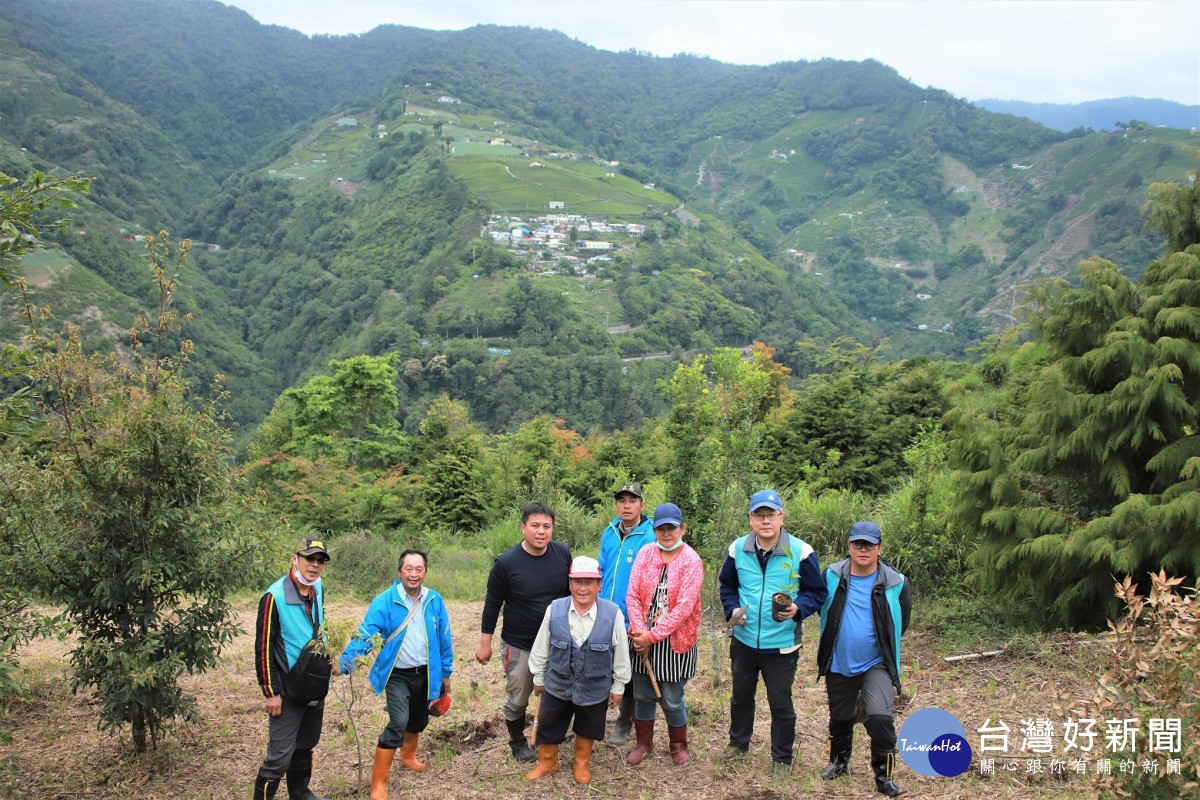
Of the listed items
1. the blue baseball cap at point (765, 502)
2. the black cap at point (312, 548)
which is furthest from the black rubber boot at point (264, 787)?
the blue baseball cap at point (765, 502)

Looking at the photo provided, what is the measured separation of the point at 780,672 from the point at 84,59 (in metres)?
186

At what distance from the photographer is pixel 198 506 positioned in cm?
420

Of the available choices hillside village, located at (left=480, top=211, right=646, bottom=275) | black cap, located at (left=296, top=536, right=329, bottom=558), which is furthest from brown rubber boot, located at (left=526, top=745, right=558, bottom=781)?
hillside village, located at (left=480, top=211, right=646, bottom=275)

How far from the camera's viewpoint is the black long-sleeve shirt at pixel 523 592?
4223mm

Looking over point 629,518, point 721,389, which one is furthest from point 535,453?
point 629,518

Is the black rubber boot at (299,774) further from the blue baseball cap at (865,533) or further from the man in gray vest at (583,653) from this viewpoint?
the blue baseball cap at (865,533)

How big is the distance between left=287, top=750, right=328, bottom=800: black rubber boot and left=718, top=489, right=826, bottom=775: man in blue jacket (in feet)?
7.86

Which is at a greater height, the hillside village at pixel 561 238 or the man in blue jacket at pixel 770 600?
the hillside village at pixel 561 238

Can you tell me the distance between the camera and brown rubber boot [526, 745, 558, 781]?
4.13m

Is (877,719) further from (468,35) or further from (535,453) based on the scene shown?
(468,35)

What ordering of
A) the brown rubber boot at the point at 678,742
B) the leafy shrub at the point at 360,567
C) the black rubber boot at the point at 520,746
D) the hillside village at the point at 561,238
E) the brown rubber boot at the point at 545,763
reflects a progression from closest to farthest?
the brown rubber boot at the point at 545,763
the brown rubber boot at the point at 678,742
the black rubber boot at the point at 520,746
the leafy shrub at the point at 360,567
the hillside village at the point at 561,238

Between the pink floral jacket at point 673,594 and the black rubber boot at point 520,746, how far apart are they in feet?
3.28

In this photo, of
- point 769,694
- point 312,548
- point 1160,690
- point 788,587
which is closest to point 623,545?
point 788,587

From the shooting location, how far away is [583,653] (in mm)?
3914
